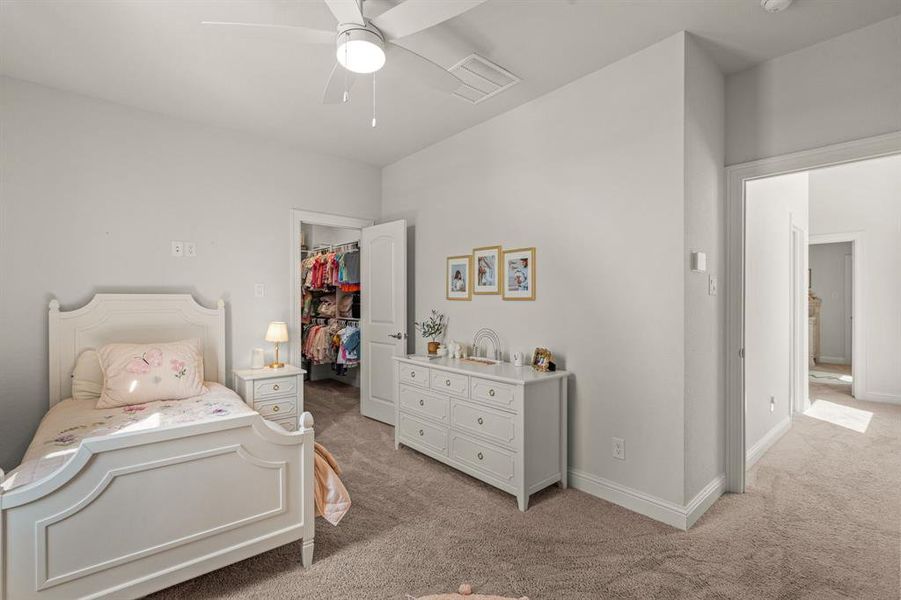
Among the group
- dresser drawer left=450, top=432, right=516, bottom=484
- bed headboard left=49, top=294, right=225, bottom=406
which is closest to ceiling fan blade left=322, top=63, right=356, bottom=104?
bed headboard left=49, top=294, right=225, bottom=406

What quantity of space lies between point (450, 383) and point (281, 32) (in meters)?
2.29

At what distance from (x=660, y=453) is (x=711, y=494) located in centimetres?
52

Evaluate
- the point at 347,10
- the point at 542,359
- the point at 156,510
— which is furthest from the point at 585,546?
the point at 347,10

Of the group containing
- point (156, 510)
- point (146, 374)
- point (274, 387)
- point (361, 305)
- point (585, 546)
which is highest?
point (361, 305)

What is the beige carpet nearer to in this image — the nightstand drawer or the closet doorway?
the nightstand drawer

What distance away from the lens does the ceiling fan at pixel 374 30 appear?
1.60 metres

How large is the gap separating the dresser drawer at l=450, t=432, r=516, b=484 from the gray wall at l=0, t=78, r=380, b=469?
2063 millimetres

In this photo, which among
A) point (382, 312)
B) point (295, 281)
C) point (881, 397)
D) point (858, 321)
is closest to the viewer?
point (295, 281)

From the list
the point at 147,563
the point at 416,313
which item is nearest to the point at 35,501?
the point at 147,563

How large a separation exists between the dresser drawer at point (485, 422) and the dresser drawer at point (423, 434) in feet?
0.62

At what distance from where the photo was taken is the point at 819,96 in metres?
2.39

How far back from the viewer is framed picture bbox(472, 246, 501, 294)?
3418 millimetres

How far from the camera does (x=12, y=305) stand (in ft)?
9.09

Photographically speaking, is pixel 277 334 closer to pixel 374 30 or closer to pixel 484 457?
pixel 484 457
